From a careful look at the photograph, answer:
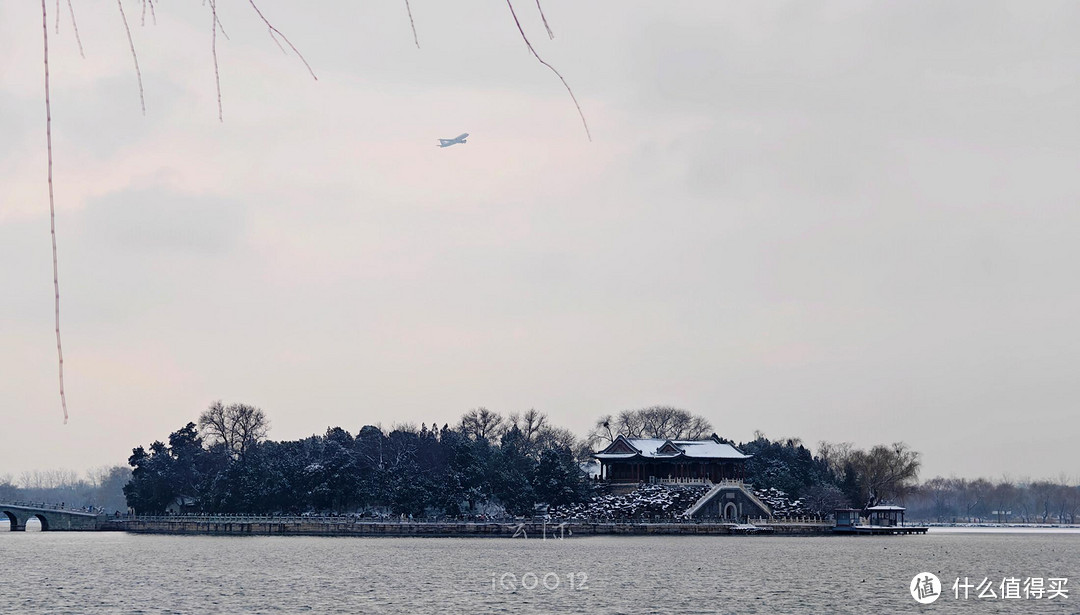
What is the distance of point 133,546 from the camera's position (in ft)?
432

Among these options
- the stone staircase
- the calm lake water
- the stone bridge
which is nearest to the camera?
the calm lake water

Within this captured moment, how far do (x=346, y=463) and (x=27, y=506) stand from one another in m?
58.5

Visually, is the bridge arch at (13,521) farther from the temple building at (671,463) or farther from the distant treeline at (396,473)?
the temple building at (671,463)

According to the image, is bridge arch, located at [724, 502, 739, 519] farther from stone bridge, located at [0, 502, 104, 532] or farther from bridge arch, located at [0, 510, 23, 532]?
bridge arch, located at [0, 510, 23, 532]

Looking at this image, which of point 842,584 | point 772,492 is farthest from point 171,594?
point 772,492

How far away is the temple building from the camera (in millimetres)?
164875

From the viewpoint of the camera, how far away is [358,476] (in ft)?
517

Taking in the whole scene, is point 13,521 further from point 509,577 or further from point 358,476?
point 509,577

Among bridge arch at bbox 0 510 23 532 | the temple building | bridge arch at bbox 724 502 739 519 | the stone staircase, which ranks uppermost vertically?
the temple building

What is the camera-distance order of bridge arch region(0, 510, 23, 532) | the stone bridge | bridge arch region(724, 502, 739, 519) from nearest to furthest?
bridge arch region(724, 502, 739, 519) → the stone bridge → bridge arch region(0, 510, 23, 532)

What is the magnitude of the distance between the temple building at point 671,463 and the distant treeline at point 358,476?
6478 mm

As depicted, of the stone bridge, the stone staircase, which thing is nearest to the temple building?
the stone staircase

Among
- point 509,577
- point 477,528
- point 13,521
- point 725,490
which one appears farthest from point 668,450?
point 13,521

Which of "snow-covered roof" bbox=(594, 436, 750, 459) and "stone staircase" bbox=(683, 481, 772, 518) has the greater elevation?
"snow-covered roof" bbox=(594, 436, 750, 459)
